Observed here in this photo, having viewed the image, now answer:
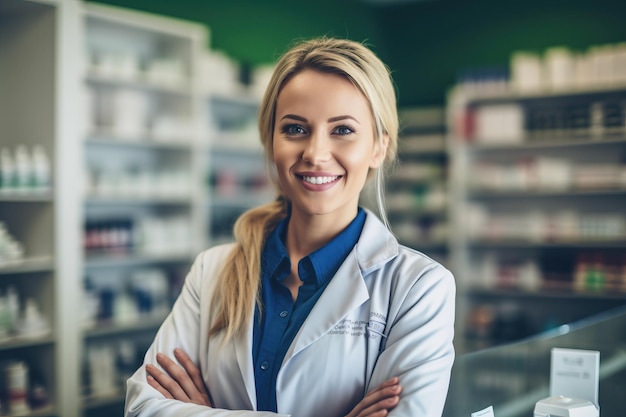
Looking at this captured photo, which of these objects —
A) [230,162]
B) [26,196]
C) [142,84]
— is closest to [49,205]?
[26,196]

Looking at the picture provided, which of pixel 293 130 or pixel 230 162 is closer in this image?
pixel 293 130

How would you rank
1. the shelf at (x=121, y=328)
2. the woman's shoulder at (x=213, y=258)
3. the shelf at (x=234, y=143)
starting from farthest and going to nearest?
1. the shelf at (x=234, y=143)
2. the shelf at (x=121, y=328)
3. the woman's shoulder at (x=213, y=258)

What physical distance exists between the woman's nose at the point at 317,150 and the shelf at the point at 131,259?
3407mm

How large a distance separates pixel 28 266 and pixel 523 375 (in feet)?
9.85

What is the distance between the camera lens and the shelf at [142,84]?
456cm

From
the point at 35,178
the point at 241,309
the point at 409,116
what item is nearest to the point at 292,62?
the point at 241,309

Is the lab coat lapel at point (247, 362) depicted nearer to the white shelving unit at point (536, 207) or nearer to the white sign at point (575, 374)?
the white sign at point (575, 374)

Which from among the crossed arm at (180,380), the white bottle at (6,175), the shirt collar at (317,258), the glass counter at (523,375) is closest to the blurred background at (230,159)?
the white bottle at (6,175)

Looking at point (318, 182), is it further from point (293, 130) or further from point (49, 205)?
point (49, 205)

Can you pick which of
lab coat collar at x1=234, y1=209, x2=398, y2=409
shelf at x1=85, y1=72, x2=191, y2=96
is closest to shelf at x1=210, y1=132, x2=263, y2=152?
shelf at x1=85, y1=72, x2=191, y2=96

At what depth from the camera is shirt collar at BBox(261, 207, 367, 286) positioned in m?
1.61

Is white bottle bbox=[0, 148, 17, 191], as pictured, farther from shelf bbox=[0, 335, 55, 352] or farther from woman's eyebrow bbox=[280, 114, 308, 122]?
woman's eyebrow bbox=[280, 114, 308, 122]

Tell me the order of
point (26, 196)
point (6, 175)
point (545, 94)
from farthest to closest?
point (545, 94)
point (26, 196)
point (6, 175)

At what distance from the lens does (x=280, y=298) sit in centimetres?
164
